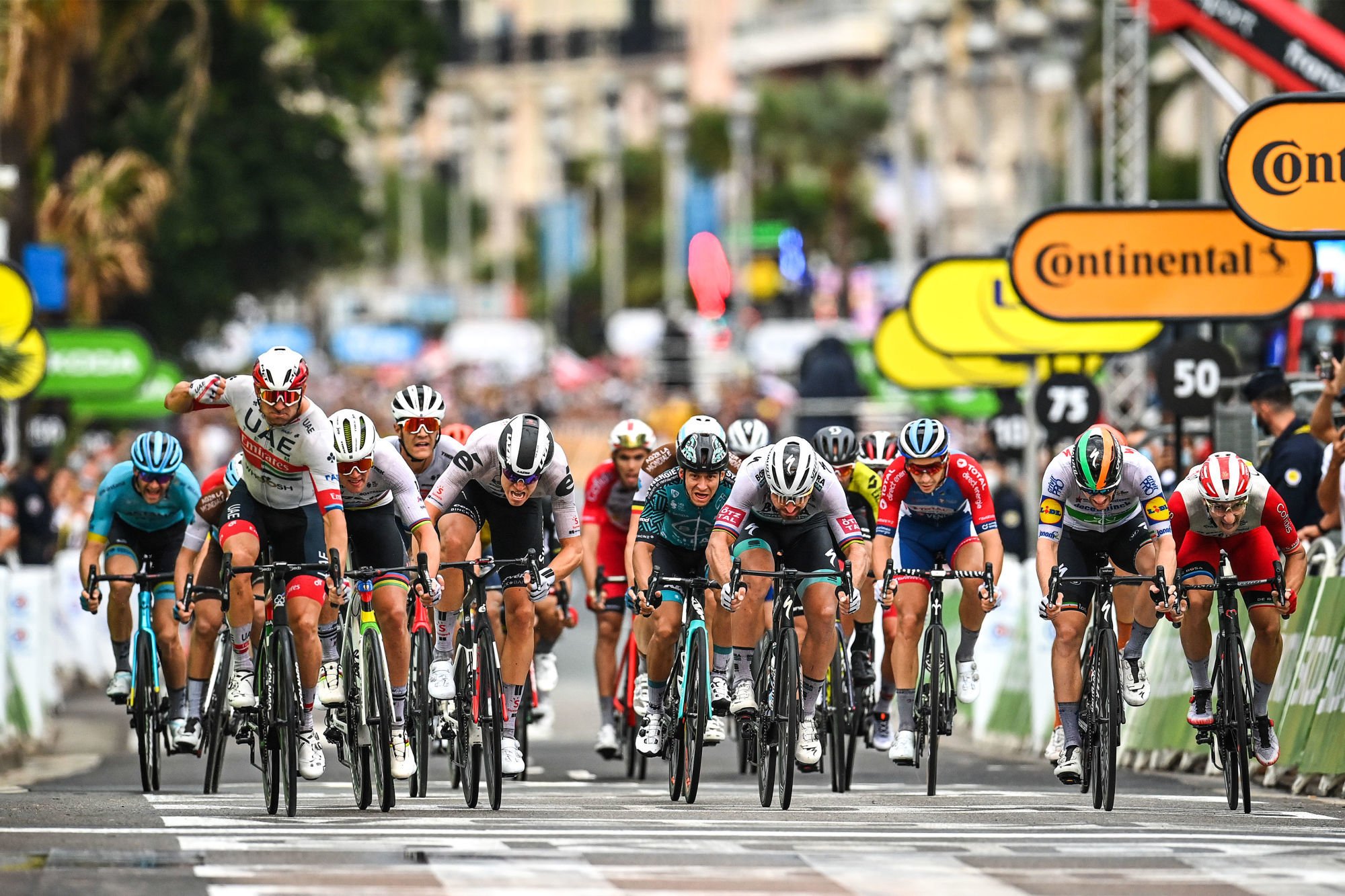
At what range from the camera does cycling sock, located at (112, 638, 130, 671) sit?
1608 centimetres

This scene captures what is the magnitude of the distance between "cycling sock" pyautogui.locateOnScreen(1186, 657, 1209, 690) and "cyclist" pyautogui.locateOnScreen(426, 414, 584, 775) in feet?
10.5

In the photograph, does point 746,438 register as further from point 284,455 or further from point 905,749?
point 284,455

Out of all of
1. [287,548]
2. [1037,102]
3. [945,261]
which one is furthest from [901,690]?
[1037,102]

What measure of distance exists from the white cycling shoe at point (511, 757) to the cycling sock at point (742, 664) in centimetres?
118

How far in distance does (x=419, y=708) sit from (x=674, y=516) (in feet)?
5.67

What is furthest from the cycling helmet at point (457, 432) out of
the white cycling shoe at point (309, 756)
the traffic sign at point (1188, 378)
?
the traffic sign at point (1188, 378)

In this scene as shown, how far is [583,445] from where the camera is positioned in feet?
165

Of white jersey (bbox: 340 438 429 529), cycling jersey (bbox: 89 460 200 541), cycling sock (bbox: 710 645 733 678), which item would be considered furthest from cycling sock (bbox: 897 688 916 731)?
cycling jersey (bbox: 89 460 200 541)

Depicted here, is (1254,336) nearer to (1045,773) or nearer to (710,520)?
(1045,773)

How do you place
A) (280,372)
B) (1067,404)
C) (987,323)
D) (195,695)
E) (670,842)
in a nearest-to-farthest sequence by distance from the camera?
(670,842) < (280,372) < (195,695) < (1067,404) < (987,323)

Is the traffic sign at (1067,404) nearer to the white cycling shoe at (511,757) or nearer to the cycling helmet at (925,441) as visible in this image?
the cycling helmet at (925,441)

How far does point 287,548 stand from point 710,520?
242cm

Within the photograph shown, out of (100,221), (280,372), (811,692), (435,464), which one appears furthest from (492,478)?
(100,221)

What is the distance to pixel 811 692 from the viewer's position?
14.8 m
